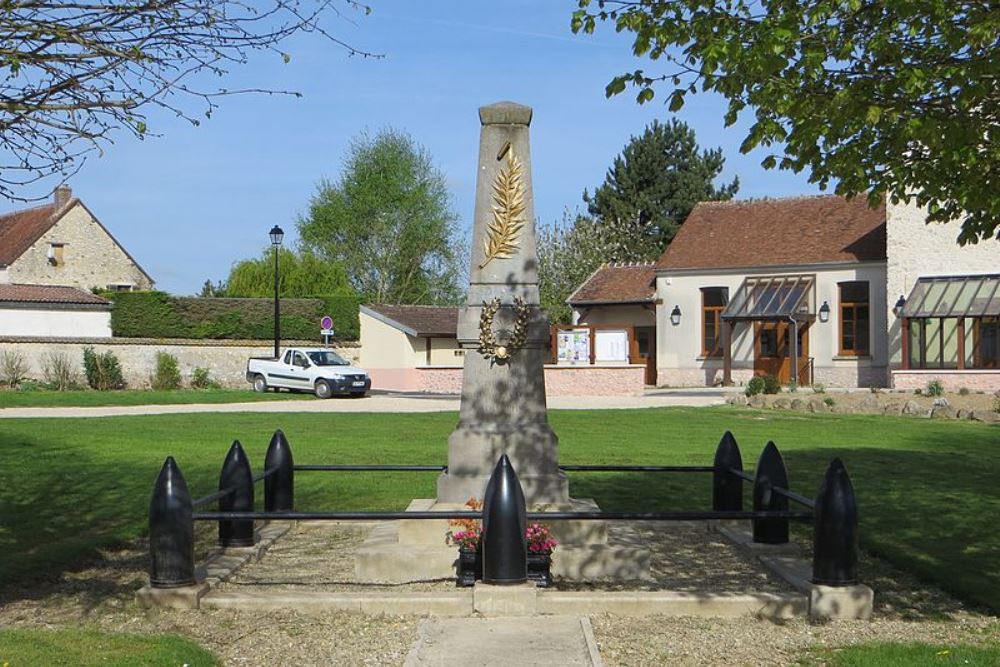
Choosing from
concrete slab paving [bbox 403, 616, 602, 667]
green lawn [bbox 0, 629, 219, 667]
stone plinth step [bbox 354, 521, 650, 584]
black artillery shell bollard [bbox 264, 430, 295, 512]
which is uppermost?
black artillery shell bollard [bbox 264, 430, 295, 512]

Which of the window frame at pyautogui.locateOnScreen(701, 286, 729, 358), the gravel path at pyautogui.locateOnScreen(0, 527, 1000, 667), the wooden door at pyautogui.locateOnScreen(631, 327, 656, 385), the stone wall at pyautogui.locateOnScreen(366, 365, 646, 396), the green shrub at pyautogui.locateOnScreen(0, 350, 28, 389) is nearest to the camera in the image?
the gravel path at pyautogui.locateOnScreen(0, 527, 1000, 667)

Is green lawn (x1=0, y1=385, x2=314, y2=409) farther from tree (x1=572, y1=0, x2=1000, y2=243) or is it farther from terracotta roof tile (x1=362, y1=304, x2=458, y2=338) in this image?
tree (x1=572, y1=0, x2=1000, y2=243)

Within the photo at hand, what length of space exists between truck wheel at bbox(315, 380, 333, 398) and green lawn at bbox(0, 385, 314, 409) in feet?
1.18

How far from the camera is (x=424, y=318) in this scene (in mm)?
47344

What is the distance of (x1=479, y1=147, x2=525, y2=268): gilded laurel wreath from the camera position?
9836mm

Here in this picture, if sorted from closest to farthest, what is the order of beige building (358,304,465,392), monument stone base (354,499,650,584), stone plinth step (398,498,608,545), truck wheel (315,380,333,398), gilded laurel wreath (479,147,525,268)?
monument stone base (354,499,650,584), stone plinth step (398,498,608,545), gilded laurel wreath (479,147,525,268), truck wheel (315,380,333,398), beige building (358,304,465,392)

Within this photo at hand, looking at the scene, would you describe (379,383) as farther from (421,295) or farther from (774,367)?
(421,295)

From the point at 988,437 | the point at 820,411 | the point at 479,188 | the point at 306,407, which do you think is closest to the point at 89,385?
the point at 306,407

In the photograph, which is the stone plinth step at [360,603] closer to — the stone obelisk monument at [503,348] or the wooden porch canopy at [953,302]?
the stone obelisk monument at [503,348]

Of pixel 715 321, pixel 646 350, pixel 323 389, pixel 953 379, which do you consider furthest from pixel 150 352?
pixel 953 379

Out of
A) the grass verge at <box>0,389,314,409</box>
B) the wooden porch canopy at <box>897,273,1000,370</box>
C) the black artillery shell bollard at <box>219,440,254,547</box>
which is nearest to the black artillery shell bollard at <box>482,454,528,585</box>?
the black artillery shell bollard at <box>219,440,254,547</box>

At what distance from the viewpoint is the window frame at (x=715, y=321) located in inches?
1726

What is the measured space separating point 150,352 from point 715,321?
20958 mm

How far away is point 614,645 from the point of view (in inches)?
268
